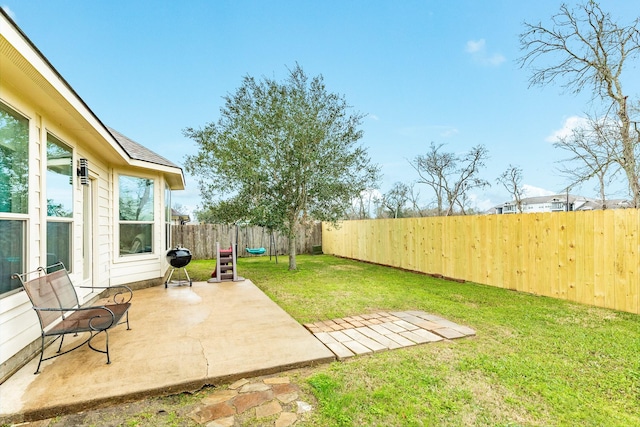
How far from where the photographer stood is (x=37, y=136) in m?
3.08

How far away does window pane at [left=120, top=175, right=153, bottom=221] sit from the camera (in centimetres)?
586

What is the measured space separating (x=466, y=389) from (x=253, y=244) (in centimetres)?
1159

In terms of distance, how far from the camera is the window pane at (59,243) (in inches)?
134

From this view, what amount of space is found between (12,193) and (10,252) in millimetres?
511

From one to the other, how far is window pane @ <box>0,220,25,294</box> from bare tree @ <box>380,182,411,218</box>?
589 inches

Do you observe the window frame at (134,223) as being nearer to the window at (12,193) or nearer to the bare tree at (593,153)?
the window at (12,193)

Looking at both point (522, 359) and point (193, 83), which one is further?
point (193, 83)

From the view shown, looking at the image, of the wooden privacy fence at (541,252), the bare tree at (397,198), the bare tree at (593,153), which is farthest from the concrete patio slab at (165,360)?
the bare tree at (397,198)

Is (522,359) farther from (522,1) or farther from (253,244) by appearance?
(253,244)

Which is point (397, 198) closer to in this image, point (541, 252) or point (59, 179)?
point (541, 252)

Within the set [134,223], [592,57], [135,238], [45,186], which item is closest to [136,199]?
[134,223]

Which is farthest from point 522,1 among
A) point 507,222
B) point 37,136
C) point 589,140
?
point 37,136

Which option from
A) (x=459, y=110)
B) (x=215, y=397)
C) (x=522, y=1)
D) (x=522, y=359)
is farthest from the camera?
(x=459, y=110)

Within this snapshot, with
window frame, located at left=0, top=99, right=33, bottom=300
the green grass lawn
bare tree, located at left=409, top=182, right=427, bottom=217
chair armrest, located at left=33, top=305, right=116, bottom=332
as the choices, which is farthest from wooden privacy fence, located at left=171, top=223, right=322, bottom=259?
window frame, located at left=0, top=99, right=33, bottom=300
